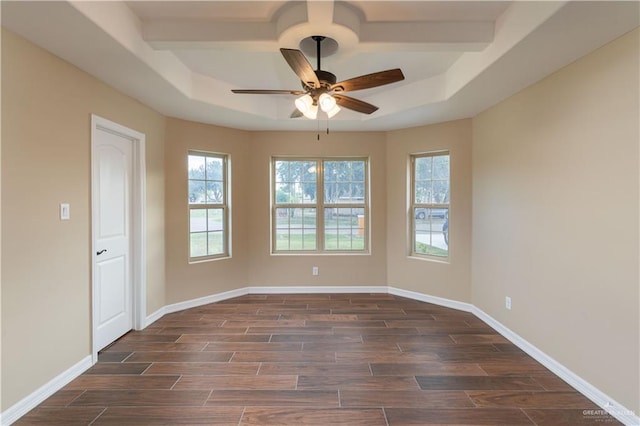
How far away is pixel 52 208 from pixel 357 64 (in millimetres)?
2720

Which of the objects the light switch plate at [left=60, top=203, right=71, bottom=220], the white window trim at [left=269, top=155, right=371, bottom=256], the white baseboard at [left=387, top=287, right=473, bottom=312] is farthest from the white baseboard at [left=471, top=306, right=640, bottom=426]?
the light switch plate at [left=60, top=203, right=71, bottom=220]

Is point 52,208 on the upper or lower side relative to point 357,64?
lower

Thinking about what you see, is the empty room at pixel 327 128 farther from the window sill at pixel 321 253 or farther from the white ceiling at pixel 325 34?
the window sill at pixel 321 253

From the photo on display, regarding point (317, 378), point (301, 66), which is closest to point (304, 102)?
point (301, 66)

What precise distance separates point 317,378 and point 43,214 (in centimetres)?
226

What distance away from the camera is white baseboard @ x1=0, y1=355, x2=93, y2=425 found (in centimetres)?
195

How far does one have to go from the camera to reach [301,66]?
2006mm

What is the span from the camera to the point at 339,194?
4.77 metres

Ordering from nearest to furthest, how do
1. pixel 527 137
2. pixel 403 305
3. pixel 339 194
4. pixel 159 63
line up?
pixel 159 63
pixel 527 137
pixel 403 305
pixel 339 194

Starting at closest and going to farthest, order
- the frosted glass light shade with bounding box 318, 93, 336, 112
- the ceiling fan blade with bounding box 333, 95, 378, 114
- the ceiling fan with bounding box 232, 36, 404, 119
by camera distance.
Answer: the ceiling fan with bounding box 232, 36, 404, 119, the frosted glass light shade with bounding box 318, 93, 336, 112, the ceiling fan blade with bounding box 333, 95, 378, 114

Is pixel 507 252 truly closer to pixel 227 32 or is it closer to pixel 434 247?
pixel 434 247

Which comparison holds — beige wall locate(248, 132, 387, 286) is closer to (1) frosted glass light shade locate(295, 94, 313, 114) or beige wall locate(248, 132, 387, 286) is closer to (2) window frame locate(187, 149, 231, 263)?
(2) window frame locate(187, 149, 231, 263)

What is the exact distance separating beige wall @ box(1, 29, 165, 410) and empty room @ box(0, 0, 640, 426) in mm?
14

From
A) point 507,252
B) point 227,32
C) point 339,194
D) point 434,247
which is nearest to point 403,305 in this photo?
point 434,247
